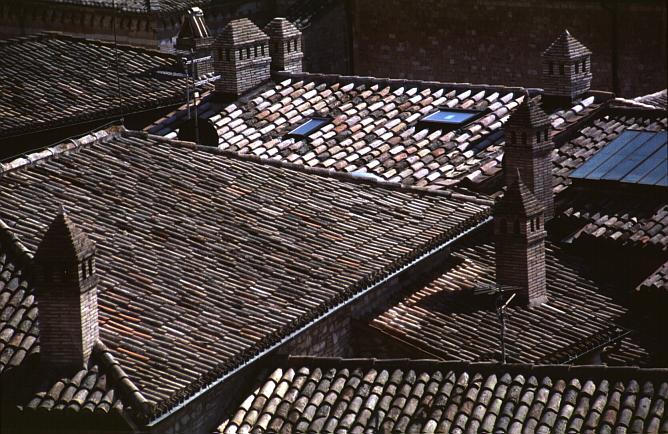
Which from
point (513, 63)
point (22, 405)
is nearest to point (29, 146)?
point (22, 405)

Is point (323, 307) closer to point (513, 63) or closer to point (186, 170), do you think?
point (186, 170)

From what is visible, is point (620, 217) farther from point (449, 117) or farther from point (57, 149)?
point (57, 149)

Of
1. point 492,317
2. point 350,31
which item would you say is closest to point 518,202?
point 492,317

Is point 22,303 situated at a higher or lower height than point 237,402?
higher

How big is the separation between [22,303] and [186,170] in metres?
5.01

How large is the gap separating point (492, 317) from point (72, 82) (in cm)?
1100

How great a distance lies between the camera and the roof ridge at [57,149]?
73.1 ft

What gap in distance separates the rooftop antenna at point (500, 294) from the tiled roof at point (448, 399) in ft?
8.52

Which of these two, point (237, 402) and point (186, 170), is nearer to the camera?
point (237, 402)

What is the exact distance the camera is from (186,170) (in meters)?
23.5

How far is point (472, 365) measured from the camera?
19.1 meters

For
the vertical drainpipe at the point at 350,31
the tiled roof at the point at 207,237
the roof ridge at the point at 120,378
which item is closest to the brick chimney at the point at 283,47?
the tiled roof at the point at 207,237

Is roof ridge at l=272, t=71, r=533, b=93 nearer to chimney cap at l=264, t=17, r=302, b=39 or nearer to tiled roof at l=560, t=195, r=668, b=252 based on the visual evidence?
chimney cap at l=264, t=17, r=302, b=39

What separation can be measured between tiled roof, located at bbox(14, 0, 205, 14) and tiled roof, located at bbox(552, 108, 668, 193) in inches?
597
